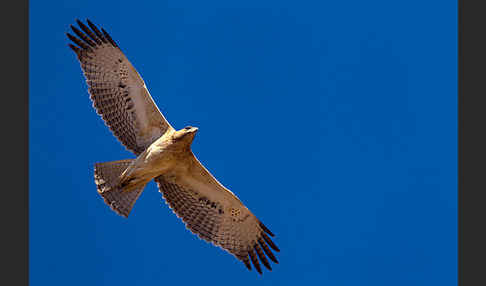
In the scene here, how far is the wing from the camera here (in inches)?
338

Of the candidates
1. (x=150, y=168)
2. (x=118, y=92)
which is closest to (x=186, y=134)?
(x=150, y=168)

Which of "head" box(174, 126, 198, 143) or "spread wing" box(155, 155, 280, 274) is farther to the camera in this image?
"spread wing" box(155, 155, 280, 274)

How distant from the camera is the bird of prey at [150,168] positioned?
840 cm

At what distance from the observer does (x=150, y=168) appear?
832 centimetres

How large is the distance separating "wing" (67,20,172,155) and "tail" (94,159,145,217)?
1.32 feet

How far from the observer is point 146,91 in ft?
28.1

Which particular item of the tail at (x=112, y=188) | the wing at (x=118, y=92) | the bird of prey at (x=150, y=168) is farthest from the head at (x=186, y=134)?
the tail at (x=112, y=188)

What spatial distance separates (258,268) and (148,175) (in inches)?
79.1

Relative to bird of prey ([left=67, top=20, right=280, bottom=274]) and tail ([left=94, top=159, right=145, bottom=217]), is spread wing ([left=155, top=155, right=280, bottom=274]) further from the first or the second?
tail ([left=94, top=159, right=145, bottom=217])

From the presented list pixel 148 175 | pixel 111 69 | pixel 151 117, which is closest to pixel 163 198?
pixel 148 175

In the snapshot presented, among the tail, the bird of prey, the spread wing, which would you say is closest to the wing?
the bird of prey

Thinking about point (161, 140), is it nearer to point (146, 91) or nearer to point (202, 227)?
point (146, 91)

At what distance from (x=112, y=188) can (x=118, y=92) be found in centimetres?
130

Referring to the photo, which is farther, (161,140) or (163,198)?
(163,198)
